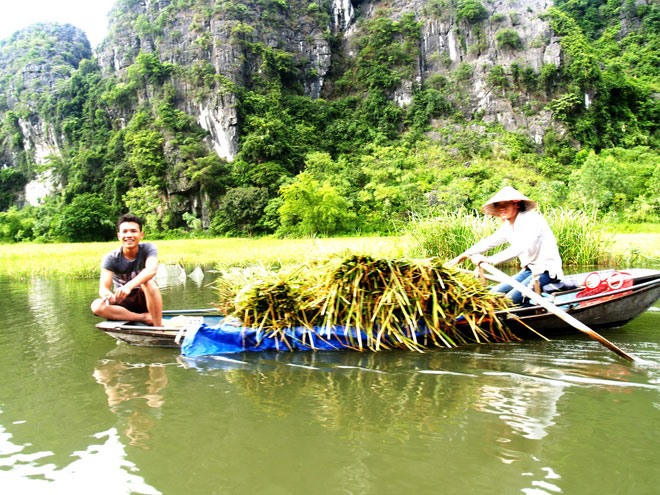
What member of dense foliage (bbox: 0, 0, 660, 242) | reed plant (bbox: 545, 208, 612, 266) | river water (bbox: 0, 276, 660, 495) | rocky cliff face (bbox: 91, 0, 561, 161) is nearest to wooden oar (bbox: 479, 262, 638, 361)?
river water (bbox: 0, 276, 660, 495)

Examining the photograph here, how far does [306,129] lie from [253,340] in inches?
1830

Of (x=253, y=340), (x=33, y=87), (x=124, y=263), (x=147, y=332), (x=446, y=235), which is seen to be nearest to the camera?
(x=253, y=340)

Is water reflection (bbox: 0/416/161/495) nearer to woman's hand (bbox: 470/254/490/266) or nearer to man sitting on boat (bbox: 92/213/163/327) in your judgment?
man sitting on boat (bbox: 92/213/163/327)

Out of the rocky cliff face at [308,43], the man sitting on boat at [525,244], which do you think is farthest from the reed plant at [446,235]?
the rocky cliff face at [308,43]

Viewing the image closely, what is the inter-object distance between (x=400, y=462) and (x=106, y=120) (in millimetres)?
58943

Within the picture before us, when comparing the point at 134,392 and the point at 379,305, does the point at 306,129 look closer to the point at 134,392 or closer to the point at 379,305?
the point at 379,305

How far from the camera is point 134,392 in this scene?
3518mm

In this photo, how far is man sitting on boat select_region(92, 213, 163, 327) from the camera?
15.1 feet

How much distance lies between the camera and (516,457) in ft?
7.68

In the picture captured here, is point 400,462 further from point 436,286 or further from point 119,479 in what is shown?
point 436,286

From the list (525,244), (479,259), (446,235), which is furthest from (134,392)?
(446,235)

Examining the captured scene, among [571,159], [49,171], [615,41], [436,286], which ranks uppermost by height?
[615,41]

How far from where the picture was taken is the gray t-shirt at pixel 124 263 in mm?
4763

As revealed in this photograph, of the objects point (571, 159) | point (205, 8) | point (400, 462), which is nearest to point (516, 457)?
point (400, 462)
